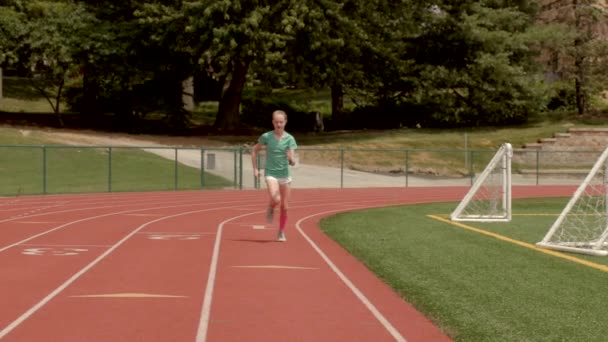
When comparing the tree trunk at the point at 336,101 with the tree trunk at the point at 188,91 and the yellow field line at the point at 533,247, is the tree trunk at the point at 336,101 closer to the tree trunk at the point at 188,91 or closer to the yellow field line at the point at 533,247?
the tree trunk at the point at 188,91

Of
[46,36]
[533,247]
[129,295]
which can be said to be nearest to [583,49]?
[46,36]

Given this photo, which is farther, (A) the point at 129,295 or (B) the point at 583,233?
(B) the point at 583,233

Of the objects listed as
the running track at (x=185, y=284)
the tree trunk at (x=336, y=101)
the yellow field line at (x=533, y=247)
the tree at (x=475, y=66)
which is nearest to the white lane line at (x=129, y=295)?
the running track at (x=185, y=284)

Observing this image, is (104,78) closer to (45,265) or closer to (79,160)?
(79,160)

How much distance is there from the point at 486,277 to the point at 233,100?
135 ft

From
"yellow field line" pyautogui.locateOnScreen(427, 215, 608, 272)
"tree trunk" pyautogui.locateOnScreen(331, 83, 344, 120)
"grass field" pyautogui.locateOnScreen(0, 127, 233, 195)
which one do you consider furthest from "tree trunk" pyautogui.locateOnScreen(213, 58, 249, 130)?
"yellow field line" pyautogui.locateOnScreen(427, 215, 608, 272)

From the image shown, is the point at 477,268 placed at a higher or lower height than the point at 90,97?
lower

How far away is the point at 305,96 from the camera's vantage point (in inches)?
2857

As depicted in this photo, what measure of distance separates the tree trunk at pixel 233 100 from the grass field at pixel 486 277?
3111cm

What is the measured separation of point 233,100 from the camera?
173 feet

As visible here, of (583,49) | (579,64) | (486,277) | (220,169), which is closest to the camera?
(486,277)

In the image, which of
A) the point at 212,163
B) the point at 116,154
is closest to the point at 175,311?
the point at 212,163

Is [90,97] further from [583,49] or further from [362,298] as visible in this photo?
[362,298]

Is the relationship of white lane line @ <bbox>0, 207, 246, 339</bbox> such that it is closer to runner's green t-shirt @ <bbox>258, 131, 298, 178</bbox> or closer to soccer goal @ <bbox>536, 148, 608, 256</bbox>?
runner's green t-shirt @ <bbox>258, 131, 298, 178</bbox>
